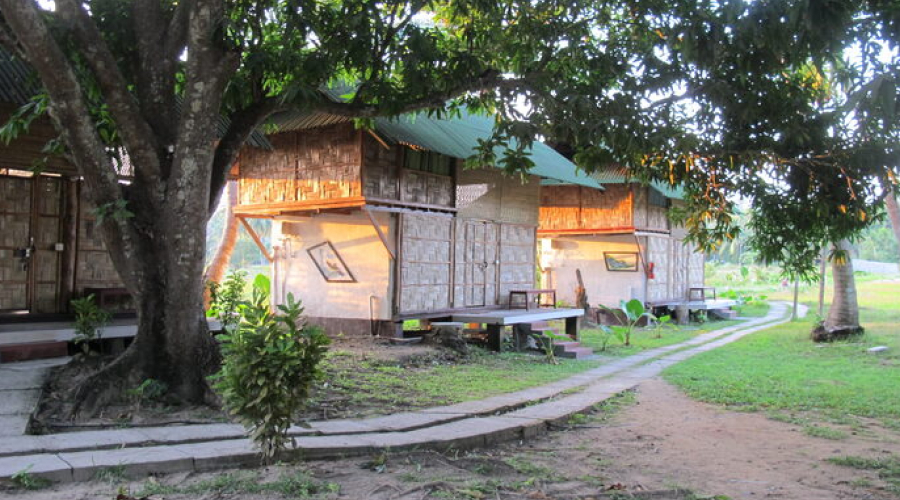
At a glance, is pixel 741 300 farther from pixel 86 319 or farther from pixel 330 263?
pixel 86 319

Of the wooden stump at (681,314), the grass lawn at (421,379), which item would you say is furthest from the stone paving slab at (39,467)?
the wooden stump at (681,314)

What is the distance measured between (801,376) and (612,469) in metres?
7.73

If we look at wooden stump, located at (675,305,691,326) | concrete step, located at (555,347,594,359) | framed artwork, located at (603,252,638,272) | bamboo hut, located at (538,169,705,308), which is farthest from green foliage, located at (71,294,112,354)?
wooden stump, located at (675,305,691,326)

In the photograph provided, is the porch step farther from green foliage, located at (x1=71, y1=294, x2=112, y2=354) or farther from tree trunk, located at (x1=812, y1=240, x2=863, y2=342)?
green foliage, located at (x1=71, y1=294, x2=112, y2=354)

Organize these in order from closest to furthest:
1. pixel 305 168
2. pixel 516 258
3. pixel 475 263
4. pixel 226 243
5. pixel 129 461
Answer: pixel 129 461
pixel 305 168
pixel 475 263
pixel 516 258
pixel 226 243

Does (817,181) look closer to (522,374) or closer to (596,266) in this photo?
(522,374)

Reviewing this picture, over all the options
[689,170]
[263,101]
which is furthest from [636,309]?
[263,101]

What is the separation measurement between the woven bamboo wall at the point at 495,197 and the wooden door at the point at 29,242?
27.8 feet

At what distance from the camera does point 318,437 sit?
688 cm

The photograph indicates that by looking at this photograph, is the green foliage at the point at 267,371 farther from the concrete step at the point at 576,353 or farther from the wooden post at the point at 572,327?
the wooden post at the point at 572,327

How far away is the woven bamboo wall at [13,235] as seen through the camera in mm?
9969

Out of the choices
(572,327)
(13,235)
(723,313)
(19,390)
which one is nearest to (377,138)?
(13,235)

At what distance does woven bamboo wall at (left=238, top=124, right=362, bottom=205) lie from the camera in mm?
14117

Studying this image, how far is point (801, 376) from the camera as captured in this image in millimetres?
12820
